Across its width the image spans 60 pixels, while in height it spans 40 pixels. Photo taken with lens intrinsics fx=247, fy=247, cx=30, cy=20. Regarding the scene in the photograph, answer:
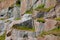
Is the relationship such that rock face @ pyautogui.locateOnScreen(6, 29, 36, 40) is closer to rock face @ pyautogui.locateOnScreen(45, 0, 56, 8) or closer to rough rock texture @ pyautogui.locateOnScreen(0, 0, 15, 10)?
rock face @ pyautogui.locateOnScreen(45, 0, 56, 8)

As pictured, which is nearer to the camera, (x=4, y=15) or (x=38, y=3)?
(x=38, y=3)

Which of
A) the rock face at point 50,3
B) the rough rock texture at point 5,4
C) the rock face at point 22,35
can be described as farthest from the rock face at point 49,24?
the rough rock texture at point 5,4

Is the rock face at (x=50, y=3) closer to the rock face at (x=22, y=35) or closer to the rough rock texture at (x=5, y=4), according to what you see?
the rock face at (x=22, y=35)

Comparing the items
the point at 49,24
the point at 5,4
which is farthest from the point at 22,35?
the point at 5,4

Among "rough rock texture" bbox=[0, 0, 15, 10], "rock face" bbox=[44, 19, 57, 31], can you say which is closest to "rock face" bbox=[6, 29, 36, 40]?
"rock face" bbox=[44, 19, 57, 31]

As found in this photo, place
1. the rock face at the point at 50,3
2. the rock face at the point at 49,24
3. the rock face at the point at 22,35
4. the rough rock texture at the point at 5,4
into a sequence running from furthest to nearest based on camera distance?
the rough rock texture at the point at 5,4 → the rock face at the point at 50,3 → the rock face at the point at 22,35 → the rock face at the point at 49,24

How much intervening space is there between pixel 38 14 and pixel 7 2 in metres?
30.4

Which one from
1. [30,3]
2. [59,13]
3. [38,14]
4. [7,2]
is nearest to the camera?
[59,13]

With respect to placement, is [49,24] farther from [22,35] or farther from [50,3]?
[50,3]

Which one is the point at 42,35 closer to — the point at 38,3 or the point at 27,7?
the point at 38,3

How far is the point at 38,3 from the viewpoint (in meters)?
33.2

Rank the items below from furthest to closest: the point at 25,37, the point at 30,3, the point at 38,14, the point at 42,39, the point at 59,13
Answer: the point at 30,3 < the point at 38,14 < the point at 59,13 < the point at 25,37 < the point at 42,39

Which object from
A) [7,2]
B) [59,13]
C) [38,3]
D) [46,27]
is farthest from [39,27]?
[7,2]

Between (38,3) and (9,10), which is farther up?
(38,3)
